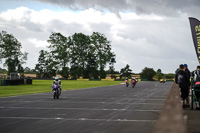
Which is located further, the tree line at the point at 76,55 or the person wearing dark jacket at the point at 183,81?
the tree line at the point at 76,55

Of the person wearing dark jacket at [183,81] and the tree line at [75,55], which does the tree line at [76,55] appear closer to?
the tree line at [75,55]

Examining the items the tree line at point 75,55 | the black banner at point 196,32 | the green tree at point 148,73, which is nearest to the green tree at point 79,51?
the tree line at point 75,55

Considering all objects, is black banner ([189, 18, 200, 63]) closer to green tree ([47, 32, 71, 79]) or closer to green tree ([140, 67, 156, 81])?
green tree ([47, 32, 71, 79])

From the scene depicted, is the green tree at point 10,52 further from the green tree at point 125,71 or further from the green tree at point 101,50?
the green tree at point 125,71

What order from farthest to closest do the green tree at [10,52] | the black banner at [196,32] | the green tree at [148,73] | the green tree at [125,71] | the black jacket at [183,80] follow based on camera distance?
the green tree at [125,71], the green tree at [148,73], the green tree at [10,52], the black banner at [196,32], the black jacket at [183,80]

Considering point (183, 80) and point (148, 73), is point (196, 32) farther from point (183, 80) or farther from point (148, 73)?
point (148, 73)

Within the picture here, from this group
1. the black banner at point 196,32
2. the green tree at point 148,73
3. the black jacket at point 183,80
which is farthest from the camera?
the green tree at point 148,73

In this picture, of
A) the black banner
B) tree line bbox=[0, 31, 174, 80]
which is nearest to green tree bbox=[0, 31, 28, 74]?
tree line bbox=[0, 31, 174, 80]

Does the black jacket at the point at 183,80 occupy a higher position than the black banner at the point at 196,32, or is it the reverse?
the black banner at the point at 196,32

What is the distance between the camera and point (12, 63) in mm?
102500

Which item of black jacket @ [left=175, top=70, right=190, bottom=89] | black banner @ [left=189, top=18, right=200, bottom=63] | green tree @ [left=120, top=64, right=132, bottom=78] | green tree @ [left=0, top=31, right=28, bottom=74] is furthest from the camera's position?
green tree @ [left=120, top=64, right=132, bottom=78]

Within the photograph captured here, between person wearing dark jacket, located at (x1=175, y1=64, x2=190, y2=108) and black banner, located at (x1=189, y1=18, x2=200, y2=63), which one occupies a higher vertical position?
black banner, located at (x1=189, y1=18, x2=200, y2=63)

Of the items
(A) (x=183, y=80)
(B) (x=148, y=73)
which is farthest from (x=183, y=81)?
(B) (x=148, y=73)

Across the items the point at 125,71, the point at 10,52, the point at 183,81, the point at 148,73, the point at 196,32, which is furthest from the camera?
the point at 125,71
